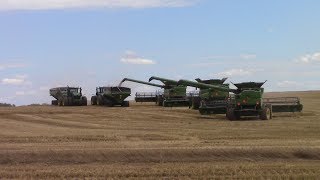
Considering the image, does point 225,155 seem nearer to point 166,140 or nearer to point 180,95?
point 166,140

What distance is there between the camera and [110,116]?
3947cm

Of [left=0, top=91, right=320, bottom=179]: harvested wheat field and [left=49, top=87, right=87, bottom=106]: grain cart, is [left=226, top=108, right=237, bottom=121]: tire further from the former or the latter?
[left=49, top=87, right=87, bottom=106]: grain cart

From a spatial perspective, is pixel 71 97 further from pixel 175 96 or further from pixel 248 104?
pixel 248 104

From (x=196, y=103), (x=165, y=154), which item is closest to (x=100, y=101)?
(x=196, y=103)

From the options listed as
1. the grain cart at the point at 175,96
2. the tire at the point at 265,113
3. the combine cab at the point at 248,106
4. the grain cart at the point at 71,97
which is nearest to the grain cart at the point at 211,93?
the combine cab at the point at 248,106

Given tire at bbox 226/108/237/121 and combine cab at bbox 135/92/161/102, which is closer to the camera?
tire at bbox 226/108/237/121

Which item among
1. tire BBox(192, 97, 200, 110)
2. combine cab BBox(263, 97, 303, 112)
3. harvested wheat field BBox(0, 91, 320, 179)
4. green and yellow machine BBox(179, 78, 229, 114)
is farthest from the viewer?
tire BBox(192, 97, 200, 110)

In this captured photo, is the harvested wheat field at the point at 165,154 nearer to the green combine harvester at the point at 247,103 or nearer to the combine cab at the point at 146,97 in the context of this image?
the green combine harvester at the point at 247,103

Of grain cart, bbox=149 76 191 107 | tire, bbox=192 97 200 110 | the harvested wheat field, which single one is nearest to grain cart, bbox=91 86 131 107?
grain cart, bbox=149 76 191 107

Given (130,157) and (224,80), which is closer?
(130,157)

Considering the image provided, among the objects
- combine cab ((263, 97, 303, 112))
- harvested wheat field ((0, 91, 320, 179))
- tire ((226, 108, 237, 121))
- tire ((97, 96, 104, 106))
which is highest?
tire ((97, 96, 104, 106))

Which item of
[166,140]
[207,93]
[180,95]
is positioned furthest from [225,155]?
[180,95]

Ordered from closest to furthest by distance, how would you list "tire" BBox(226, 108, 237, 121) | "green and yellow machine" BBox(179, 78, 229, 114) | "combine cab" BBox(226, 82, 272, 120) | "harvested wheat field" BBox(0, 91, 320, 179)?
1. "harvested wheat field" BBox(0, 91, 320, 179)
2. "combine cab" BBox(226, 82, 272, 120)
3. "tire" BBox(226, 108, 237, 121)
4. "green and yellow machine" BBox(179, 78, 229, 114)

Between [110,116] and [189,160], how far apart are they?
2276 centimetres
